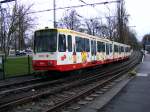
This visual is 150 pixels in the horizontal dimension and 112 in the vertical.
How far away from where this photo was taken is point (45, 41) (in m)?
18.7

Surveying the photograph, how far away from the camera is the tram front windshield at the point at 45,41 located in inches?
719

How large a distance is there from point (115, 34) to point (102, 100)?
208 feet

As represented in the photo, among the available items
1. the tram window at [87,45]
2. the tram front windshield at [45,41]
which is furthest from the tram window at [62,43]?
the tram window at [87,45]

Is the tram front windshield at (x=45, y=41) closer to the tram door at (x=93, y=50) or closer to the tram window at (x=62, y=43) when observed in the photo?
the tram window at (x=62, y=43)

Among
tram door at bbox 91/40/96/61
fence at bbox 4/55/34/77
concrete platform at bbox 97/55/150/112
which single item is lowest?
concrete platform at bbox 97/55/150/112

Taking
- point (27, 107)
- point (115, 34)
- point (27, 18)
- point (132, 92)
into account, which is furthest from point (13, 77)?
point (115, 34)

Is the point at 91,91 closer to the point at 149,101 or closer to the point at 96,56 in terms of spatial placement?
the point at 149,101

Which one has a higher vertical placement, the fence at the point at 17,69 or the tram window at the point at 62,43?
the tram window at the point at 62,43

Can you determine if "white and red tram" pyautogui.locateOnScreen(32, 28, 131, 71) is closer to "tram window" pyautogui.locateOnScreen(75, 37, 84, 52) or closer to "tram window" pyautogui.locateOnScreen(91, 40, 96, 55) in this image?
"tram window" pyautogui.locateOnScreen(75, 37, 84, 52)

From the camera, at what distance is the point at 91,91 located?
46.0 feet

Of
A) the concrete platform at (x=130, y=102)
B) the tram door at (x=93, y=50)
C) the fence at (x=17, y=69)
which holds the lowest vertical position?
the concrete platform at (x=130, y=102)

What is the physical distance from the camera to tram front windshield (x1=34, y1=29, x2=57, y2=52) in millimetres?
18266

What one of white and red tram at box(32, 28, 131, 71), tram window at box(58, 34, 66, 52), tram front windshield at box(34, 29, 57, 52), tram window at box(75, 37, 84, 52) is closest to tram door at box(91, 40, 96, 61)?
tram window at box(75, 37, 84, 52)

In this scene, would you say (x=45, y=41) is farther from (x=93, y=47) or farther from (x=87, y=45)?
(x=93, y=47)
